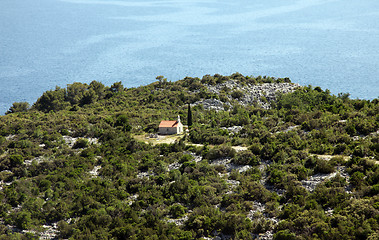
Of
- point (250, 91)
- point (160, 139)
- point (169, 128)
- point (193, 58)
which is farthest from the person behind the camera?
point (193, 58)

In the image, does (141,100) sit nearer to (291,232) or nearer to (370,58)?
(291,232)

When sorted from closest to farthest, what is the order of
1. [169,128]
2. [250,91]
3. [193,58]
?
[169,128]
[250,91]
[193,58]

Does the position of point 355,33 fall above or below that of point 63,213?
above

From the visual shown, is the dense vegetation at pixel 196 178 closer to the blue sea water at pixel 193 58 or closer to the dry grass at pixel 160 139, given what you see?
the dry grass at pixel 160 139

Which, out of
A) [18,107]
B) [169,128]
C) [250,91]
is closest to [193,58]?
[250,91]

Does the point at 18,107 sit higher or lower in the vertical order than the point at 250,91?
lower

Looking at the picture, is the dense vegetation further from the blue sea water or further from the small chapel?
the blue sea water

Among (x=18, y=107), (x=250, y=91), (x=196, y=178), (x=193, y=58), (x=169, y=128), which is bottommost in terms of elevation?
(x=196, y=178)

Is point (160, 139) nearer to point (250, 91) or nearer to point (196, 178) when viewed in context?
point (196, 178)

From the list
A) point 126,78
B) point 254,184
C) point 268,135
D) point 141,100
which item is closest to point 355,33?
point 126,78
